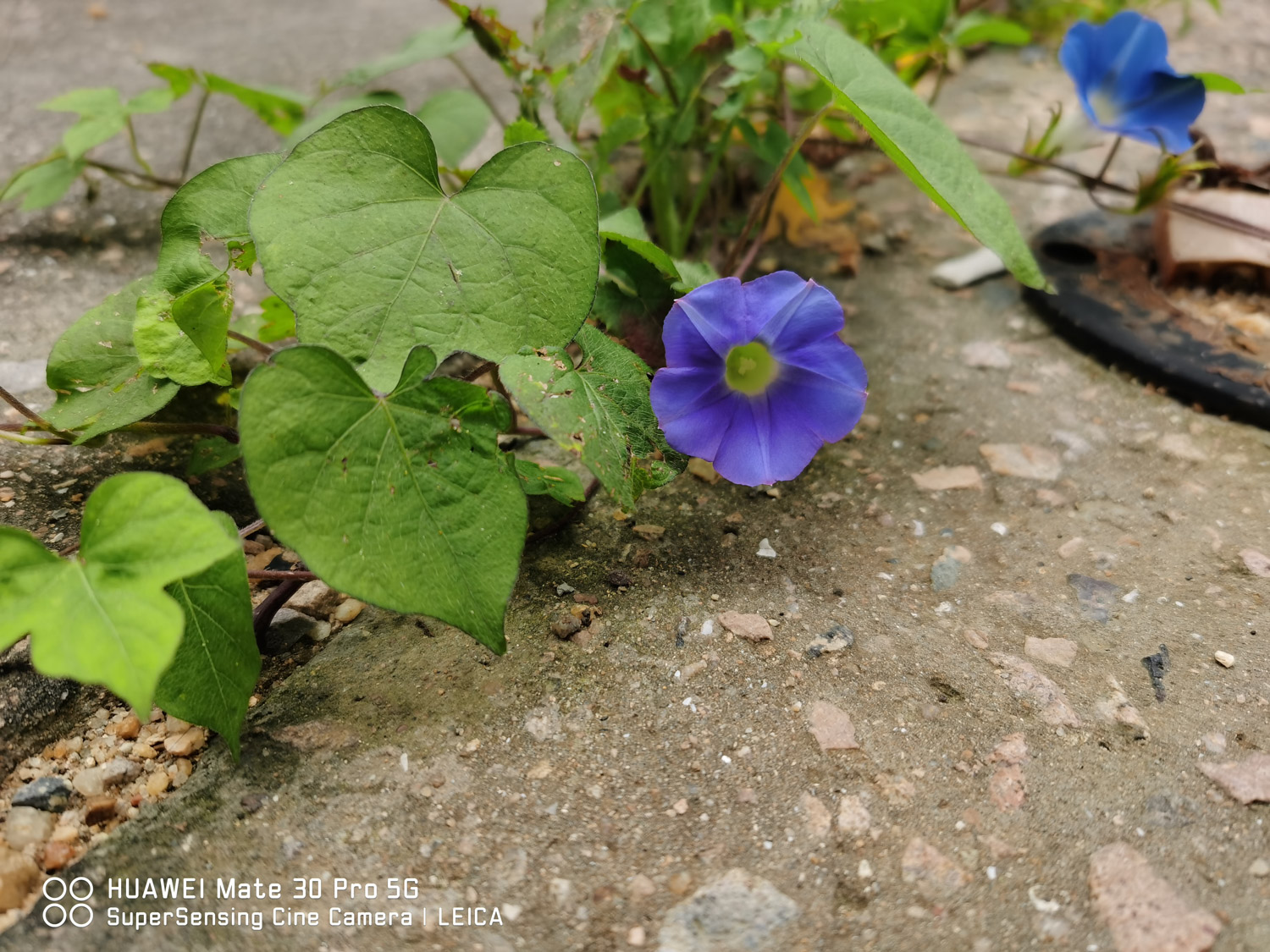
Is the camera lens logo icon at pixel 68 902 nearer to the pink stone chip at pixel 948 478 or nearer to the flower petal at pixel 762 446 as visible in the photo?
the flower petal at pixel 762 446

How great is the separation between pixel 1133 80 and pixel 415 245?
4.43ft

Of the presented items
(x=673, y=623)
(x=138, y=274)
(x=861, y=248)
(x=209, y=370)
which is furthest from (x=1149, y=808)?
(x=138, y=274)

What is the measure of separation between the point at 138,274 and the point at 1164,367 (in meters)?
1.73

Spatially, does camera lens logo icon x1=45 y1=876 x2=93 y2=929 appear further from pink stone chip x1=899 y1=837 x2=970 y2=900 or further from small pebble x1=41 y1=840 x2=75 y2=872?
pink stone chip x1=899 y1=837 x2=970 y2=900

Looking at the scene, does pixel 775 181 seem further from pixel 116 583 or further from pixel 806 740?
pixel 116 583

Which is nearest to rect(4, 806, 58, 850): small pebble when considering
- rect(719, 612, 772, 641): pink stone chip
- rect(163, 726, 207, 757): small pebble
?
rect(163, 726, 207, 757): small pebble

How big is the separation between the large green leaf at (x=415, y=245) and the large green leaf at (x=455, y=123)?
2.12 feet

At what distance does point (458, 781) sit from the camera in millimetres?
897

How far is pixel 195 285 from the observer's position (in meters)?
1.06

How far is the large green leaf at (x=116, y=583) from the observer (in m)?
0.70

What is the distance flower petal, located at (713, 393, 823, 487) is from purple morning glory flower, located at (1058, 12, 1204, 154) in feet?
3.11

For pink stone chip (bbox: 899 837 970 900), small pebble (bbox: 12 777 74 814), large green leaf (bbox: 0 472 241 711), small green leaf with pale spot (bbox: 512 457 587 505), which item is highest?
large green leaf (bbox: 0 472 241 711)

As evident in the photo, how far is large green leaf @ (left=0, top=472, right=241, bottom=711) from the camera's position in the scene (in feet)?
2.31

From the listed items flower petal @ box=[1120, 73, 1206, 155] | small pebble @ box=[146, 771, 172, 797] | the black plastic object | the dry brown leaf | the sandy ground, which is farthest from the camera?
the dry brown leaf
